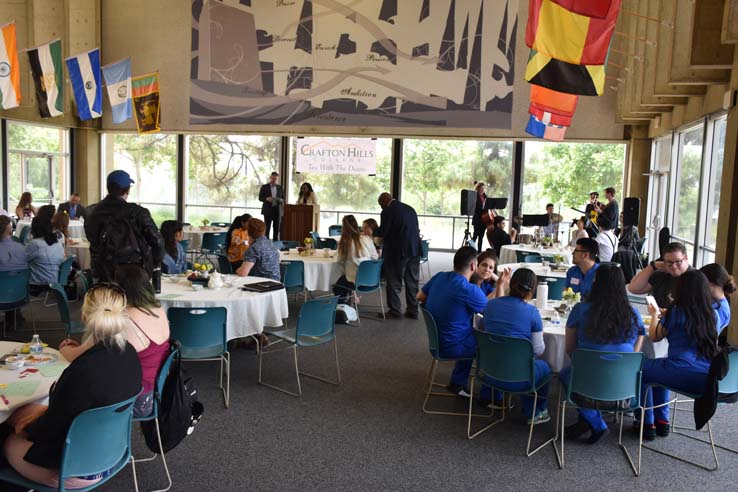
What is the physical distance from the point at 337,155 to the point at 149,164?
17.5ft

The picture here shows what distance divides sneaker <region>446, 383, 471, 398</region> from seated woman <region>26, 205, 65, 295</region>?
4.85 m

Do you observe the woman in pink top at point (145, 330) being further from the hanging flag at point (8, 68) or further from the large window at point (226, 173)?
the large window at point (226, 173)

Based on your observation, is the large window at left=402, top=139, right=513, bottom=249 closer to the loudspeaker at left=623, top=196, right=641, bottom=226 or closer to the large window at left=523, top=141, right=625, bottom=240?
the large window at left=523, top=141, right=625, bottom=240

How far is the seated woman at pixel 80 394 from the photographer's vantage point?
9.32 ft

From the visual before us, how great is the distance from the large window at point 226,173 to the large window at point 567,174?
6.38m

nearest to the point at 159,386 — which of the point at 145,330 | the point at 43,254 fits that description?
the point at 145,330

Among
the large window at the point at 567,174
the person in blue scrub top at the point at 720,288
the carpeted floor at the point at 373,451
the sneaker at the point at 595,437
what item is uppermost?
the large window at the point at 567,174

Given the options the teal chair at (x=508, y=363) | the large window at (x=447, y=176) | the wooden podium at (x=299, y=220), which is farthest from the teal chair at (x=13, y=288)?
the large window at (x=447, y=176)

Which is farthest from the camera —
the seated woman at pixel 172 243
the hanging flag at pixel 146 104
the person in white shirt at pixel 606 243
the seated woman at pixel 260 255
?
the hanging flag at pixel 146 104

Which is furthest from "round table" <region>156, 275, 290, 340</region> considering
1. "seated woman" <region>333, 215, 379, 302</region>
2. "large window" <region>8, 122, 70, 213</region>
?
"large window" <region>8, 122, 70, 213</region>

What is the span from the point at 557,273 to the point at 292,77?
32.8 feet

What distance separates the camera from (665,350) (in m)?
4.84

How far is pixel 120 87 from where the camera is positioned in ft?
47.0

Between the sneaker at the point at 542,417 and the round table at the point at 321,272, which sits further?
Answer: the round table at the point at 321,272
